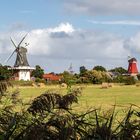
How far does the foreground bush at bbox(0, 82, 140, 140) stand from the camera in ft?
12.9

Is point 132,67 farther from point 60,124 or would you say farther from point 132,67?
→ point 60,124

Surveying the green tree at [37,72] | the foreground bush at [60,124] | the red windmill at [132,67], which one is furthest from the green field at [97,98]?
the red windmill at [132,67]

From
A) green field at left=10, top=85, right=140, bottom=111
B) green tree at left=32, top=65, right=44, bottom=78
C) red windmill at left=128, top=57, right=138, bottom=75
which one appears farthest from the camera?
red windmill at left=128, top=57, right=138, bottom=75

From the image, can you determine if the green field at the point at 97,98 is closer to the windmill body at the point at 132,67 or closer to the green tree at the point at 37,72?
the green tree at the point at 37,72

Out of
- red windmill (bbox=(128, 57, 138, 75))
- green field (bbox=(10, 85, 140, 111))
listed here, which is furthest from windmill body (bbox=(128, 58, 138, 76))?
green field (bbox=(10, 85, 140, 111))

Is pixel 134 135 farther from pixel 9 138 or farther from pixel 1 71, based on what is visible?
pixel 1 71

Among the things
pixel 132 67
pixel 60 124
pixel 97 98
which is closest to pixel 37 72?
pixel 132 67

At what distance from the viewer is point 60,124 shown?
4059 millimetres

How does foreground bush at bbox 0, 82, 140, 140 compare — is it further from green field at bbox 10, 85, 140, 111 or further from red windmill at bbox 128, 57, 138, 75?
red windmill at bbox 128, 57, 138, 75

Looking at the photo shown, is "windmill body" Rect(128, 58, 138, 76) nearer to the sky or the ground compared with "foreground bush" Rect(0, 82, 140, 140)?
nearer to the sky

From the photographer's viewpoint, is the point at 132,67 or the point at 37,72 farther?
the point at 132,67

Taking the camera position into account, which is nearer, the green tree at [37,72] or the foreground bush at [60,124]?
the foreground bush at [60,124]

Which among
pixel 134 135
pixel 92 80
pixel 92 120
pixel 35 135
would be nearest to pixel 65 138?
pixel 35 135

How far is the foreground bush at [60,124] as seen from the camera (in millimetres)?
3918
